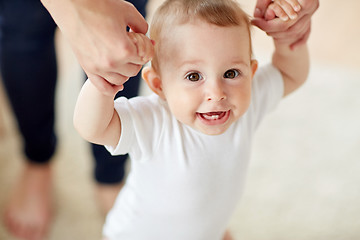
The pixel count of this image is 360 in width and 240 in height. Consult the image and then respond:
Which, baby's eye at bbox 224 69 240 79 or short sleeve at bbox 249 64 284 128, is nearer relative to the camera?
baby's eye at bbox 224 69 240 79

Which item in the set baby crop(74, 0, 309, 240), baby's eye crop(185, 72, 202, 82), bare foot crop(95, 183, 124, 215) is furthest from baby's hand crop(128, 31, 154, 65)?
bare foot crop(95, 183, 124, 215)

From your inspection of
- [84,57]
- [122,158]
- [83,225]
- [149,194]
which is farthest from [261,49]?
[84,57]

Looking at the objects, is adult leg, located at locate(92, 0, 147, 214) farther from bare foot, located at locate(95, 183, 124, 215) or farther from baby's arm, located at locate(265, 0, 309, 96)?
baby's arm, located at locate(265, 0, 309, 96)

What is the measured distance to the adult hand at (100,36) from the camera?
58cm

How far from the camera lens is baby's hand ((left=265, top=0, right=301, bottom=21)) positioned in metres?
0.73

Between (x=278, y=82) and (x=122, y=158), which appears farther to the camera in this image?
(x=122, y=158)

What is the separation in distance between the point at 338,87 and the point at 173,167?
117 centimetres

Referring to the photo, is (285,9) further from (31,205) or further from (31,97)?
(31,205)

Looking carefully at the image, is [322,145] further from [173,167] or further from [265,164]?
[173,167]

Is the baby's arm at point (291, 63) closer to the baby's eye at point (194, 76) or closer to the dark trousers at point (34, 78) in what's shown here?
the baby's eye at point (194, 76)

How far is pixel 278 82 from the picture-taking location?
88cm

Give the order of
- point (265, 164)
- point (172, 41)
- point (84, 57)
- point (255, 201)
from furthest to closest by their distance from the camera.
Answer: point (265, 164) → point (255, 201) → point (172, 41) → point (84, 57)

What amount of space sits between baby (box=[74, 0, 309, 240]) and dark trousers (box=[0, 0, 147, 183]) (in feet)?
0.98

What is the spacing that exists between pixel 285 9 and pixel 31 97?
2.40 feet
